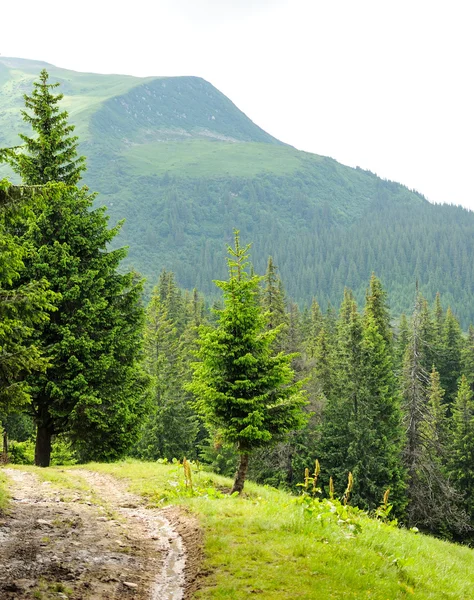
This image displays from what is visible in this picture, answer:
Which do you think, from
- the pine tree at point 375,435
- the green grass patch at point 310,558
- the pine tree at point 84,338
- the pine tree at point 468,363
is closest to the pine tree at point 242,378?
the green grass patch at point 310,558

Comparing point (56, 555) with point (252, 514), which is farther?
point (252, 514)

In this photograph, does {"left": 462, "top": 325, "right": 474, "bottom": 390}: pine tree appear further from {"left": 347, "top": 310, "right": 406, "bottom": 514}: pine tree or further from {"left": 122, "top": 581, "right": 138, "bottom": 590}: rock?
{"left": 122, "top": 581, "right": 138, "bottom": 590}: rock

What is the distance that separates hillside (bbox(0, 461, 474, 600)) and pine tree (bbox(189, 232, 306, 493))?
243 centimetres

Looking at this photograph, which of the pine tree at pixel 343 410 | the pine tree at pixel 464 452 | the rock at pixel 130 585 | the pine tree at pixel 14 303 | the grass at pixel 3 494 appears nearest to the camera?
the rock at pixel 130 585

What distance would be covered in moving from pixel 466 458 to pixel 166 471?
100 feet

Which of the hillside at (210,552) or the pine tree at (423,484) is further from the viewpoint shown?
the pine tree at (423,484)

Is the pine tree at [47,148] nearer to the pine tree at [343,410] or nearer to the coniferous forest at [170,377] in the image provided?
the coniferous forest at [170,377]

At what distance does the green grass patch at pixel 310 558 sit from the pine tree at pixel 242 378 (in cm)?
289

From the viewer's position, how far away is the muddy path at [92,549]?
25.3 feet

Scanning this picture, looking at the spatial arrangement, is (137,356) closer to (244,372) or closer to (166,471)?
(166,471)

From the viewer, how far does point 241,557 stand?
862 centimetres

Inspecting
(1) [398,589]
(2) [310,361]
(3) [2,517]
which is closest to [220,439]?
(3) [2,517]

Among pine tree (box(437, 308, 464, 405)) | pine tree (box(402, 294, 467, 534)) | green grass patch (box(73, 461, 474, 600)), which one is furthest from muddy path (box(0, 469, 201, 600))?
pine tree (box(437, 308, 464, 405))

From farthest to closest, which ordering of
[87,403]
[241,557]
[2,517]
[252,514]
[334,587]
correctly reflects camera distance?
[87,403] < [252,514] < [2,517] < [241,557] < [334,587]
